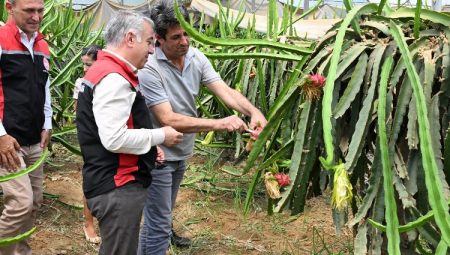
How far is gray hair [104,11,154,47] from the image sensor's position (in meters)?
2.02

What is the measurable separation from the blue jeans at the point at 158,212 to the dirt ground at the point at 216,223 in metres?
0.65

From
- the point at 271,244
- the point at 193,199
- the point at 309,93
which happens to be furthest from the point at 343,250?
the point at 309,93

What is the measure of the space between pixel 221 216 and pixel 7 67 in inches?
73.6

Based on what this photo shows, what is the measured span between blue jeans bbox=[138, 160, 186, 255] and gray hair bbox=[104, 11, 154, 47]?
64 cm

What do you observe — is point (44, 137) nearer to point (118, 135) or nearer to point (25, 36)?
point (25, 36)

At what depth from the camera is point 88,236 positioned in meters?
3.34

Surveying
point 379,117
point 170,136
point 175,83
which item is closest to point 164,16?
point 175,83

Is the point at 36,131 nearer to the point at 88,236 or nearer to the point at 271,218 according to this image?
the point at 88,236

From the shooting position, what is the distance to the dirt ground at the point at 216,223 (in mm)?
3277

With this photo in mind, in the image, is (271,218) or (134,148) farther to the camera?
(271,218)

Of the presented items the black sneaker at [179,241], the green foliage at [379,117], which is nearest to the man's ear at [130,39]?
the green foliage at [379,117]

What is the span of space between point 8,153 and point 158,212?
26.2 inches

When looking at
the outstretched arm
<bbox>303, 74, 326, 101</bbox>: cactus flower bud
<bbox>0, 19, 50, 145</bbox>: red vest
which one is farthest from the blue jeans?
<bbox>303, 74, 326, 101</bbox>: cactus flower bud

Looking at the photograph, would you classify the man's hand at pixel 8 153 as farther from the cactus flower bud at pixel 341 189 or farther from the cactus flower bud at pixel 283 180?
the cactus flower bud at pixel 341 189
